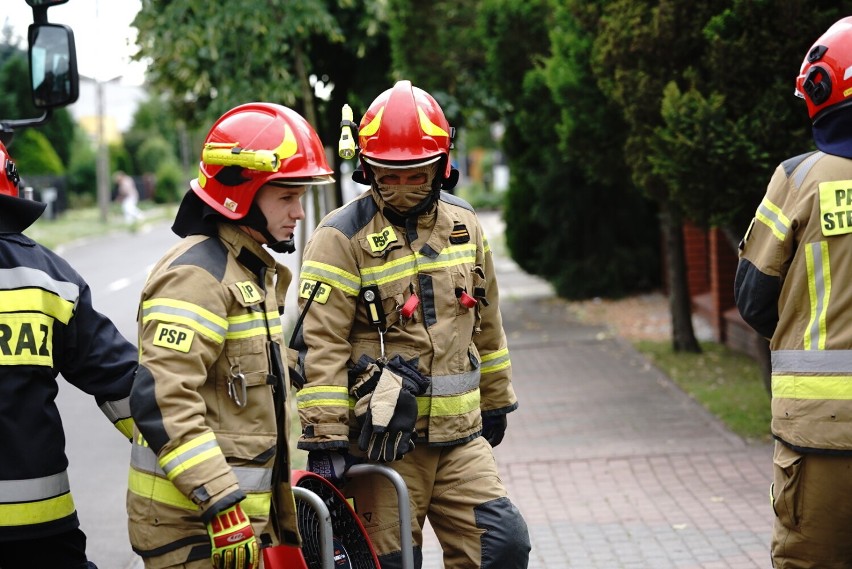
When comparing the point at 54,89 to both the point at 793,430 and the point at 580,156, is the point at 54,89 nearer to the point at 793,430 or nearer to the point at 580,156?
the point at 793,430

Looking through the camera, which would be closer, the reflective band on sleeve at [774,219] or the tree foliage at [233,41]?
the reflective band on sleeve at [774,219]

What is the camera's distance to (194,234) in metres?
3.59

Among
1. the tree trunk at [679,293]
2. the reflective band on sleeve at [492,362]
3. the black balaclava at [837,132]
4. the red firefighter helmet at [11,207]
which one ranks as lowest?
the tree trunk at [679,293]

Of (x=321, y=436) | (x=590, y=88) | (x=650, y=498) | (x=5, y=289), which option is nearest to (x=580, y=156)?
(x=590, y=88)

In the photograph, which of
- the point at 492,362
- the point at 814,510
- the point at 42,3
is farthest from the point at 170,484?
the point at 42,3

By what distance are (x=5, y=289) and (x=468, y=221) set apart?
1741mm

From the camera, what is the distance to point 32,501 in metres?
3.49

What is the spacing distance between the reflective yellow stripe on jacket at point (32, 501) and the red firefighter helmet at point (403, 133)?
1.53m

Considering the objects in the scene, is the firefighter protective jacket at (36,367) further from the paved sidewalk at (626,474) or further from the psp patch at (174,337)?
the paved sidewalk at (626,474)

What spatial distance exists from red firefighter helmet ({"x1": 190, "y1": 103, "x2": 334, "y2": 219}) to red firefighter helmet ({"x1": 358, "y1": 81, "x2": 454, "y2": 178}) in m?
0.65

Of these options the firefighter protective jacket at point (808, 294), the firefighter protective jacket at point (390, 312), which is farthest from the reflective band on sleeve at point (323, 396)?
the firefighter protective jacket at point (808, 294)

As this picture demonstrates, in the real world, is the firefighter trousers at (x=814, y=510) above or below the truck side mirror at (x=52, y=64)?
below

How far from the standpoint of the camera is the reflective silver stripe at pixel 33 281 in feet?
11.4

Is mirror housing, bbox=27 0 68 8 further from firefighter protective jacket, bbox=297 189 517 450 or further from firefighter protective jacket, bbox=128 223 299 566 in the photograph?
firefighter protective jacket, bbox=128 223 299 566
